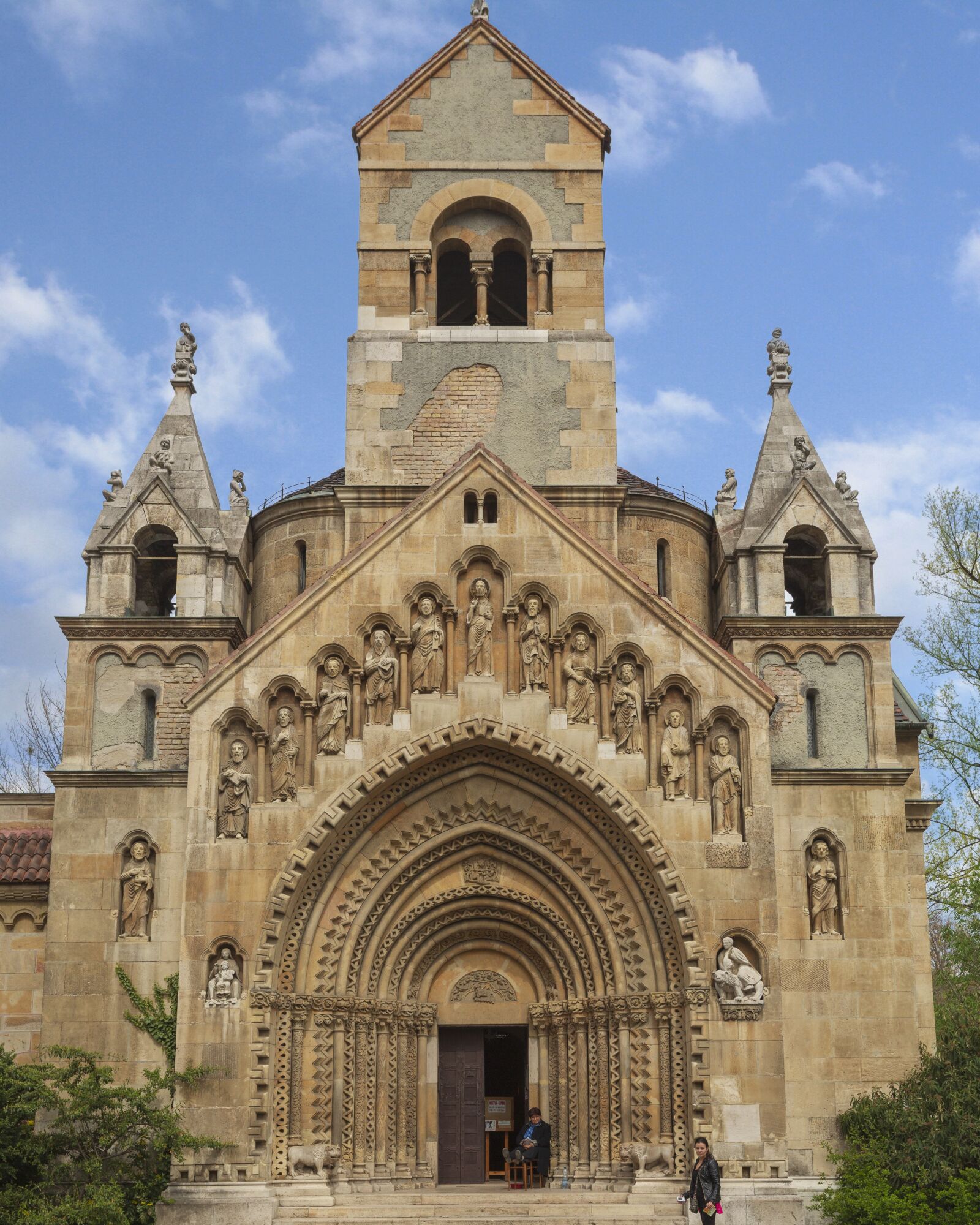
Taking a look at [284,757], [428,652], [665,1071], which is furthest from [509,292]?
[665,1071]

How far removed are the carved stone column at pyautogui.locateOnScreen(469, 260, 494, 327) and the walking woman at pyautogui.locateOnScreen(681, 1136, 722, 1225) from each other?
14.8 metres

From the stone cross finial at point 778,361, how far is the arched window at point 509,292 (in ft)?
15.3

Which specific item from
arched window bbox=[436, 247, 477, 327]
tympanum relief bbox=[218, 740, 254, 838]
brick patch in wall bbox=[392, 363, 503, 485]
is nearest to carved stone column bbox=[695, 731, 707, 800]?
tympanum relief bbox=[218, 740, 254, 838]

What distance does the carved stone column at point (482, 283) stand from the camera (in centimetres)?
2912

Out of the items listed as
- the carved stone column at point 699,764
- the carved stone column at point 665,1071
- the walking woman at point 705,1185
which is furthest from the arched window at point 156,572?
the walking woman at point 705,1185

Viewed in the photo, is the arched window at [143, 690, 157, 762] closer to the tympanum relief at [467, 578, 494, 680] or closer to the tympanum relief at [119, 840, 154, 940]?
the tympanum relief at [119, 840, 154, 940]

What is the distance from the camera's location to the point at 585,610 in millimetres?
24516

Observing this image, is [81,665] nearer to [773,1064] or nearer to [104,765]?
[104,765]

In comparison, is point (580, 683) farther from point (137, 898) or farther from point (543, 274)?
point (543, 274)

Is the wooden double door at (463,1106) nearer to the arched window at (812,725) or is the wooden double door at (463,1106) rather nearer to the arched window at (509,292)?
the arched window at (812,725)

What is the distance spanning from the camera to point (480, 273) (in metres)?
29.5

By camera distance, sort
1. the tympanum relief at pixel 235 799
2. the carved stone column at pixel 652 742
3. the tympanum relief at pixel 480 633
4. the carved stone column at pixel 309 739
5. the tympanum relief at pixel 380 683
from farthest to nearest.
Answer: the tympanum relief at pixel 480 633, the tympanum relief at pixel 380 683, the carved stone column at pixel 652 742, the carved stone column at pixel 309 739, the tympanum relief at pixel 235 799

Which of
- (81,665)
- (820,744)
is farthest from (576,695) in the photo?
(81,665)

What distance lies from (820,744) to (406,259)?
1131 centimetres
